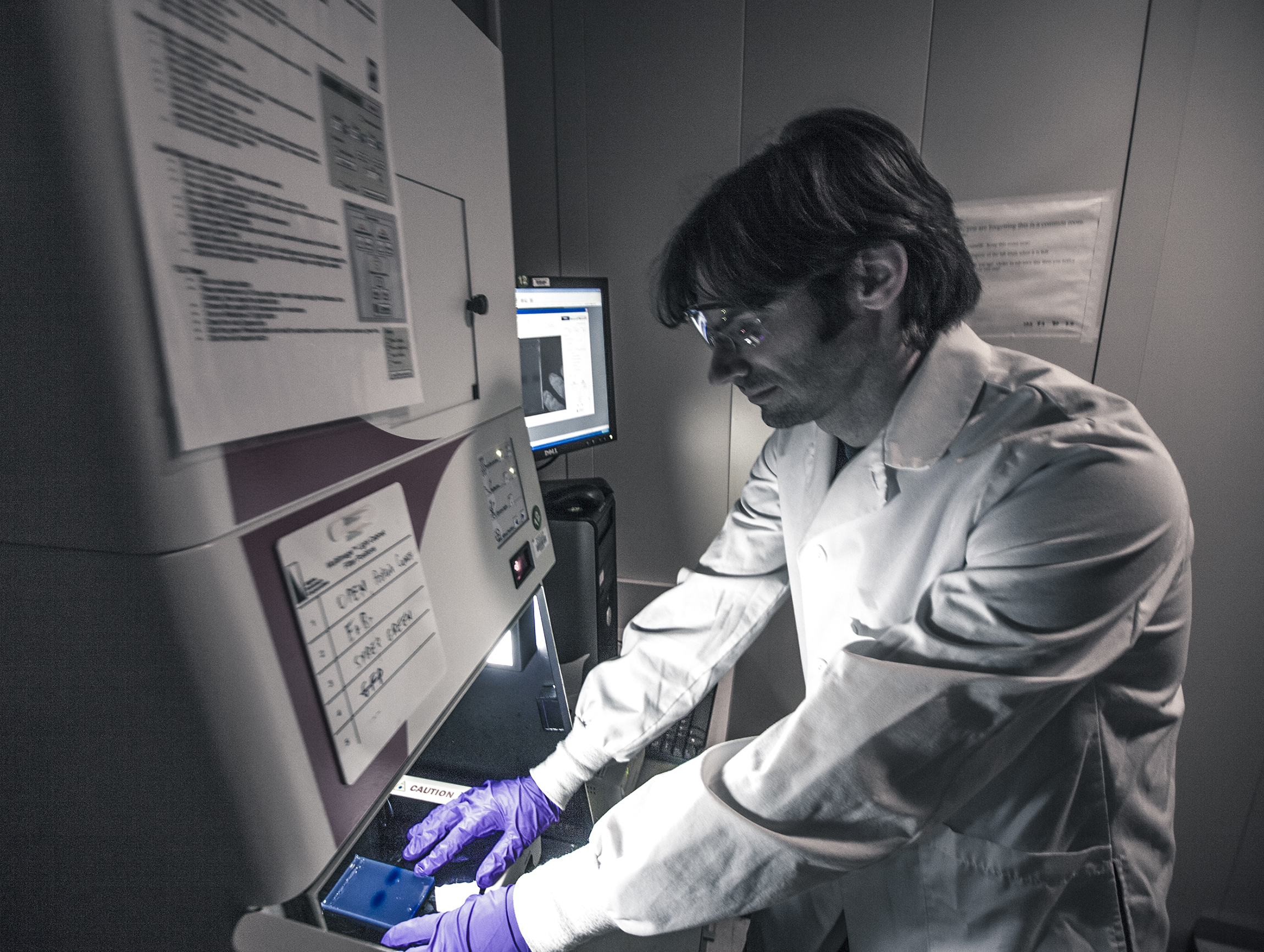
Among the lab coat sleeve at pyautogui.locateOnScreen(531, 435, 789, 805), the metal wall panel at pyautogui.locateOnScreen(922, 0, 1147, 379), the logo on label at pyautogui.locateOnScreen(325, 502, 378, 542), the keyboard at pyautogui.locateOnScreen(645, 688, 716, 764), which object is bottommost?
the keyboard at pyautogui.locateOnScreen(645, 688, 716, 764)

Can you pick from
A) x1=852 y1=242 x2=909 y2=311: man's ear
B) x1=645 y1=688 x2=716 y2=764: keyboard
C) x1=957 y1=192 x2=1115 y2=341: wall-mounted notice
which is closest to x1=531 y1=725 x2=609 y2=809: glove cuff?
x1=645 y1=688 x2=716 y2=764: keyboard

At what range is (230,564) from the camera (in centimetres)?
42

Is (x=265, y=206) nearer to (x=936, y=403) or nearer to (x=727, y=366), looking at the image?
(x=727, y=366)

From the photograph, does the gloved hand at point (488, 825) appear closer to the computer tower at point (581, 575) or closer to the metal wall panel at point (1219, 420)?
the computer tower at point (581, 575)

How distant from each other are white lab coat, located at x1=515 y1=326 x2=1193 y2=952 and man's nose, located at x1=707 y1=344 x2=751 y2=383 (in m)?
0.24

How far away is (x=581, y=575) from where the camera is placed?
123 centimetres

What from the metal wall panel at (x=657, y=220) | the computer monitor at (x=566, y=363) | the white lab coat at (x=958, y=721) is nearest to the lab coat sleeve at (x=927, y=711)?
the white lab coat at (x=958, y=721)

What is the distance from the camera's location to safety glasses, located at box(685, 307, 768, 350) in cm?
87

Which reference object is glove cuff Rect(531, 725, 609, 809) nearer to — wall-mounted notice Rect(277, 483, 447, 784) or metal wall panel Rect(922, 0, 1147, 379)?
wall-mounted notice Rect(277, 483, 447, 784)

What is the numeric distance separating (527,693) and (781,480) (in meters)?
0.63

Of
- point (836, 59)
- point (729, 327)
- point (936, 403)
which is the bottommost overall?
point (936, 403)

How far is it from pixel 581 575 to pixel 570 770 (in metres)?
0.38

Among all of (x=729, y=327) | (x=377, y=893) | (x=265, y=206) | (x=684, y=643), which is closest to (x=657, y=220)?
(x=729, y=327)

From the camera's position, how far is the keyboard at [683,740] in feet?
3.96
